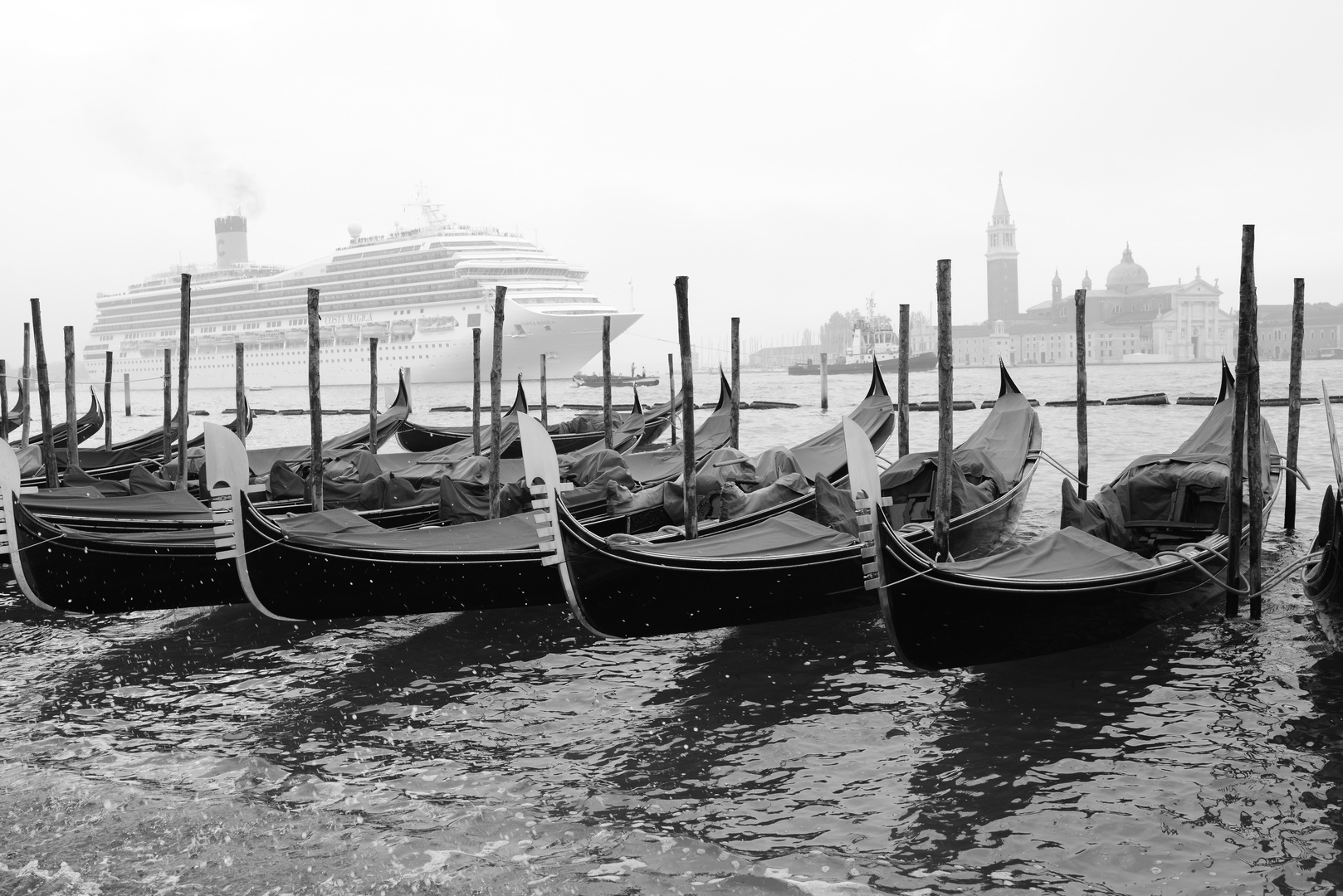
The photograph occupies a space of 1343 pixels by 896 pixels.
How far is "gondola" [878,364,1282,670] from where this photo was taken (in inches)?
173

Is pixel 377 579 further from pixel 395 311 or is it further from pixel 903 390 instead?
pixel 395 311

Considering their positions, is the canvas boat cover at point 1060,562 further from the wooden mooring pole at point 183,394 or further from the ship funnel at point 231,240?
the ship funnel at point 231,240

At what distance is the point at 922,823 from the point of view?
141 inches

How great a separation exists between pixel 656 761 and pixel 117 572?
3.33m

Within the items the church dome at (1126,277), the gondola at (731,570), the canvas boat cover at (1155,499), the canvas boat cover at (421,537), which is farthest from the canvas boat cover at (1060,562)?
the church dome at (1126,277)

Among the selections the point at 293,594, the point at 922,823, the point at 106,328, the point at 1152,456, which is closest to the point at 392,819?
the point at 922,823

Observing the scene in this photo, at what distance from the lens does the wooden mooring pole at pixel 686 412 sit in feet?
21.3

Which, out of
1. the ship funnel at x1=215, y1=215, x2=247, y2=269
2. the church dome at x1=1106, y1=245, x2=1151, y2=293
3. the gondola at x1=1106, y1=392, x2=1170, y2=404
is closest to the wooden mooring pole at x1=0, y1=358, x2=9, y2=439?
the gondola at x1=1106, y1=392, x2=1170, y2=404

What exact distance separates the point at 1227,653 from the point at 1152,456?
1918 millimetres

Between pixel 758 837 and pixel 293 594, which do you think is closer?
pixel 758 837

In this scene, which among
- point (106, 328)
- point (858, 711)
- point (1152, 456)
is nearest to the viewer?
point (858, 711)

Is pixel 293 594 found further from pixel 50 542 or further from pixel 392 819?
pixel 392 819

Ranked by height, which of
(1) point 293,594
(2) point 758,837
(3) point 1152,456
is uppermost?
(3) point 1152,456

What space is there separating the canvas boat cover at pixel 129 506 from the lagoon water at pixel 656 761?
887mm
